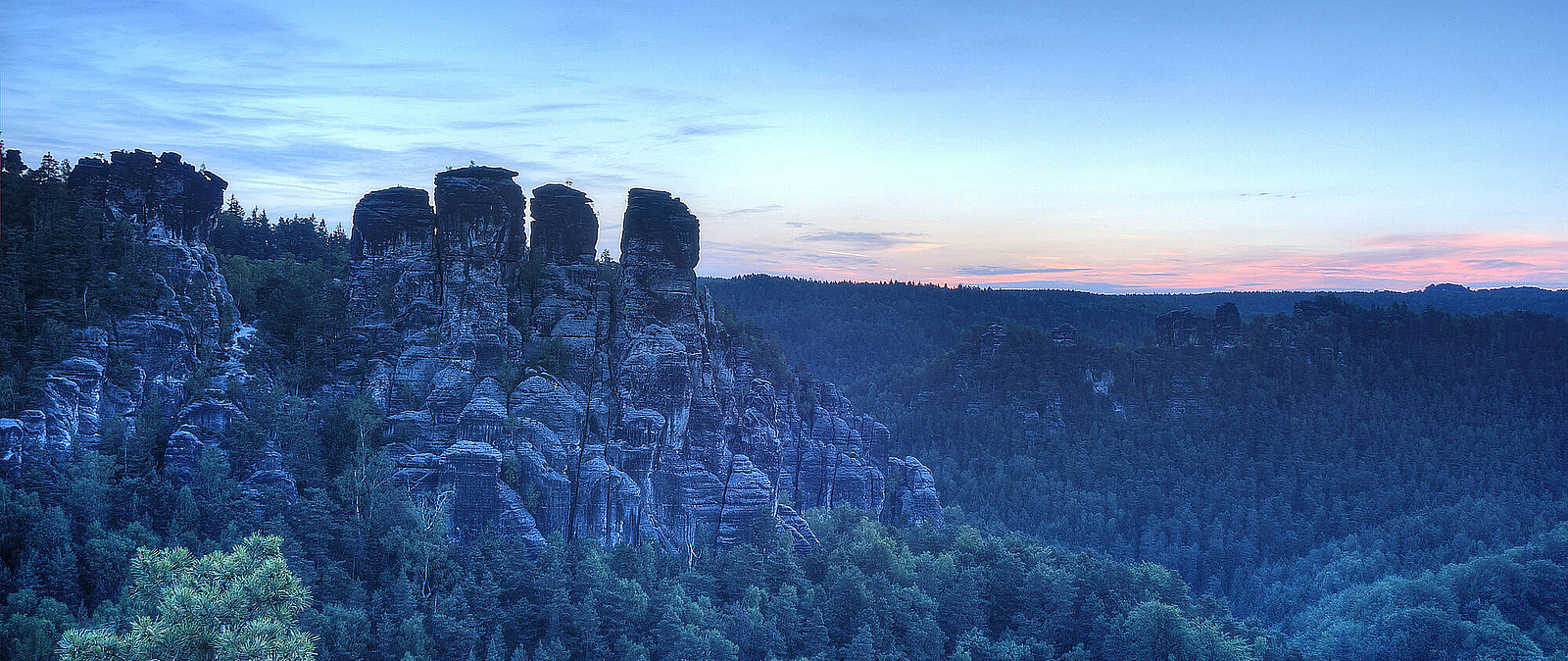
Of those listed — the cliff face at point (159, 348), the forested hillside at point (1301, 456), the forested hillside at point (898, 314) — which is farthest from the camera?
the forested hillside at point (898, 314)

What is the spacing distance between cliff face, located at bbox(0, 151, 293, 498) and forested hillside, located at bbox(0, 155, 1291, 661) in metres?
0.19

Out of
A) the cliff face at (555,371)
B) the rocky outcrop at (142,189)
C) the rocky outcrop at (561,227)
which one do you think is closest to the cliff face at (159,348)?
the rocky outcrop at (142,189)

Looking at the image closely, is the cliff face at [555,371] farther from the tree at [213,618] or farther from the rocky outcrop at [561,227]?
the tree at [213,618]

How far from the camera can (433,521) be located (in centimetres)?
3847

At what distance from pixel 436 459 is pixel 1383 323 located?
359ft

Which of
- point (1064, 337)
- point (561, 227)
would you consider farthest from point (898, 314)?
point (561, 227)

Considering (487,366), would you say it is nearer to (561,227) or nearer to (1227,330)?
(561,227)

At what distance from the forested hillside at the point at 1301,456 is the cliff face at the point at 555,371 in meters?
26.8

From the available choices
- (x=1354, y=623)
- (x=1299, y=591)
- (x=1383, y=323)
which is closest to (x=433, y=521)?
(x=1354, y=623)

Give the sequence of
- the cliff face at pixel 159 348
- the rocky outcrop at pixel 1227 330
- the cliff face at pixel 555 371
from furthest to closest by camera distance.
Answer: the rocky outcrop at pixel 1227 330
the cliff face at pixel 555 371
the cliff face at pixel 159 348

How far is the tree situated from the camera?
20.6 meters

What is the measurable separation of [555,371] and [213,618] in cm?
2578

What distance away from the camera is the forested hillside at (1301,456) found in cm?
5762

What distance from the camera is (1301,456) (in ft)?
288
